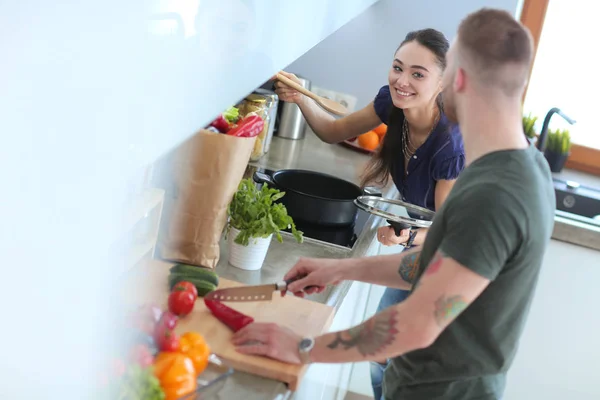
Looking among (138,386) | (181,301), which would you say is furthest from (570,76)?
(138,386)

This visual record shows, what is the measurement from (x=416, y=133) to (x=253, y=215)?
761 mm

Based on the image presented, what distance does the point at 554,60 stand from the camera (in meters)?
3.59

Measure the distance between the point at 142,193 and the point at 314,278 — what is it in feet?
1.97

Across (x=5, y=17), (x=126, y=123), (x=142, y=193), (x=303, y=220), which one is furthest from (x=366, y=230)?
(x=5, y=17)

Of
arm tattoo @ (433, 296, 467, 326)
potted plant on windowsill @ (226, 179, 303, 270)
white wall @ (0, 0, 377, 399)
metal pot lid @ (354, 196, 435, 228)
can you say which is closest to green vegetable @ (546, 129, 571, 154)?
metal pot lid @ (354, 196, 435, 228)

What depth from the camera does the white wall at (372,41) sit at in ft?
10.8

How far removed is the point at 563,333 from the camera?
3008 millimetres

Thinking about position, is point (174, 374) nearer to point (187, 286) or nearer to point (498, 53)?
point (187, 286)

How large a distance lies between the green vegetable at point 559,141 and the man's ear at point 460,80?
2.34 metres

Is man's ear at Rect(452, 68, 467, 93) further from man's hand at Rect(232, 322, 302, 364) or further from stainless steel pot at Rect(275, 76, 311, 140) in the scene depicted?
stainless steel pot at Rect(275, 76, 311, 140)

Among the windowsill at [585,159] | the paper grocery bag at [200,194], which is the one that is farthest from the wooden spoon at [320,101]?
the windowsill at [585,159]

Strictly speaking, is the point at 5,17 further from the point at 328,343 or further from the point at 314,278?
the point at 314,278

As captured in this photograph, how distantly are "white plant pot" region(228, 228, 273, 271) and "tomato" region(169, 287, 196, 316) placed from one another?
34 cm

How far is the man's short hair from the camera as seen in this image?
1.17 m
